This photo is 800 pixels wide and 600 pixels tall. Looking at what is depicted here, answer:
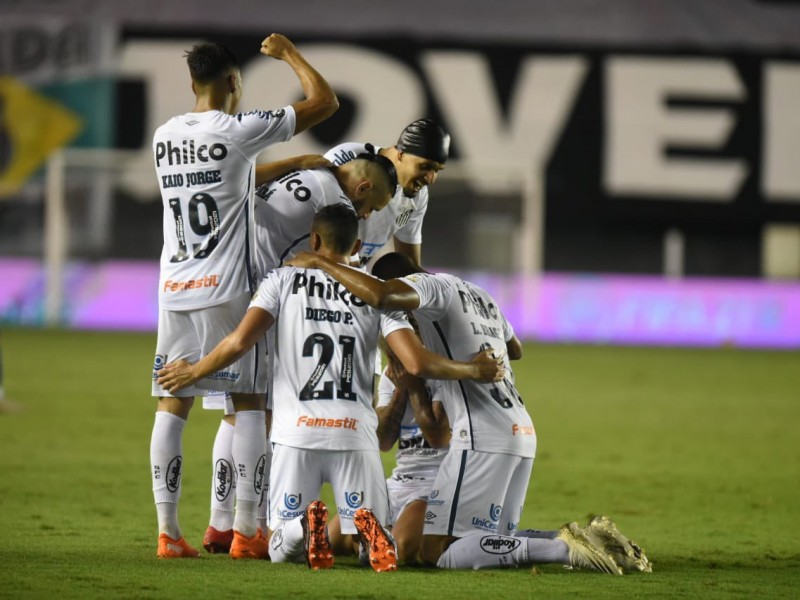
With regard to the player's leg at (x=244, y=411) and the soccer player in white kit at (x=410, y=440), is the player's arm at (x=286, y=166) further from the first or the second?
the soccer player in white kit at (x=410, y=440)

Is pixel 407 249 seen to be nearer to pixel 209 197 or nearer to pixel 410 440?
pixel 410 440

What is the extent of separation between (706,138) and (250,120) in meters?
18.0

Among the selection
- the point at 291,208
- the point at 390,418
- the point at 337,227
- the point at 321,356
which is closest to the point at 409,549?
the point at 390,418

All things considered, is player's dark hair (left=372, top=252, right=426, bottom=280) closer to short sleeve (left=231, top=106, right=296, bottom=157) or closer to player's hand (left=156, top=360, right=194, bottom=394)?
short sleeve (left=231, top=106, right=296, bottom=157)

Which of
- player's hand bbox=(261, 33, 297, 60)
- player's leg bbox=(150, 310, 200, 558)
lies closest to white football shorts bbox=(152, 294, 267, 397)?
player's leg bbox=(150, 310, 200, 558)

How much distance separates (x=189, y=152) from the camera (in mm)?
5770

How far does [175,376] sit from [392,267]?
3.67ft

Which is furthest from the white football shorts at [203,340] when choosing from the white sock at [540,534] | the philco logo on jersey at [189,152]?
the white sock at [540,534]

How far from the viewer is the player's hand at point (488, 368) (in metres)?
5.55

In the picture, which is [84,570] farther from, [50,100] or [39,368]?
[50,100]

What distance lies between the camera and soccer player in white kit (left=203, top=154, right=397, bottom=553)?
19.6 ft

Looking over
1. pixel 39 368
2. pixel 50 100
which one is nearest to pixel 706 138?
pixel 50 100

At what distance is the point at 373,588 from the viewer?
4945 mm

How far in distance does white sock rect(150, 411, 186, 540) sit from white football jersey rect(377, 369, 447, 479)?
3.21 ft
